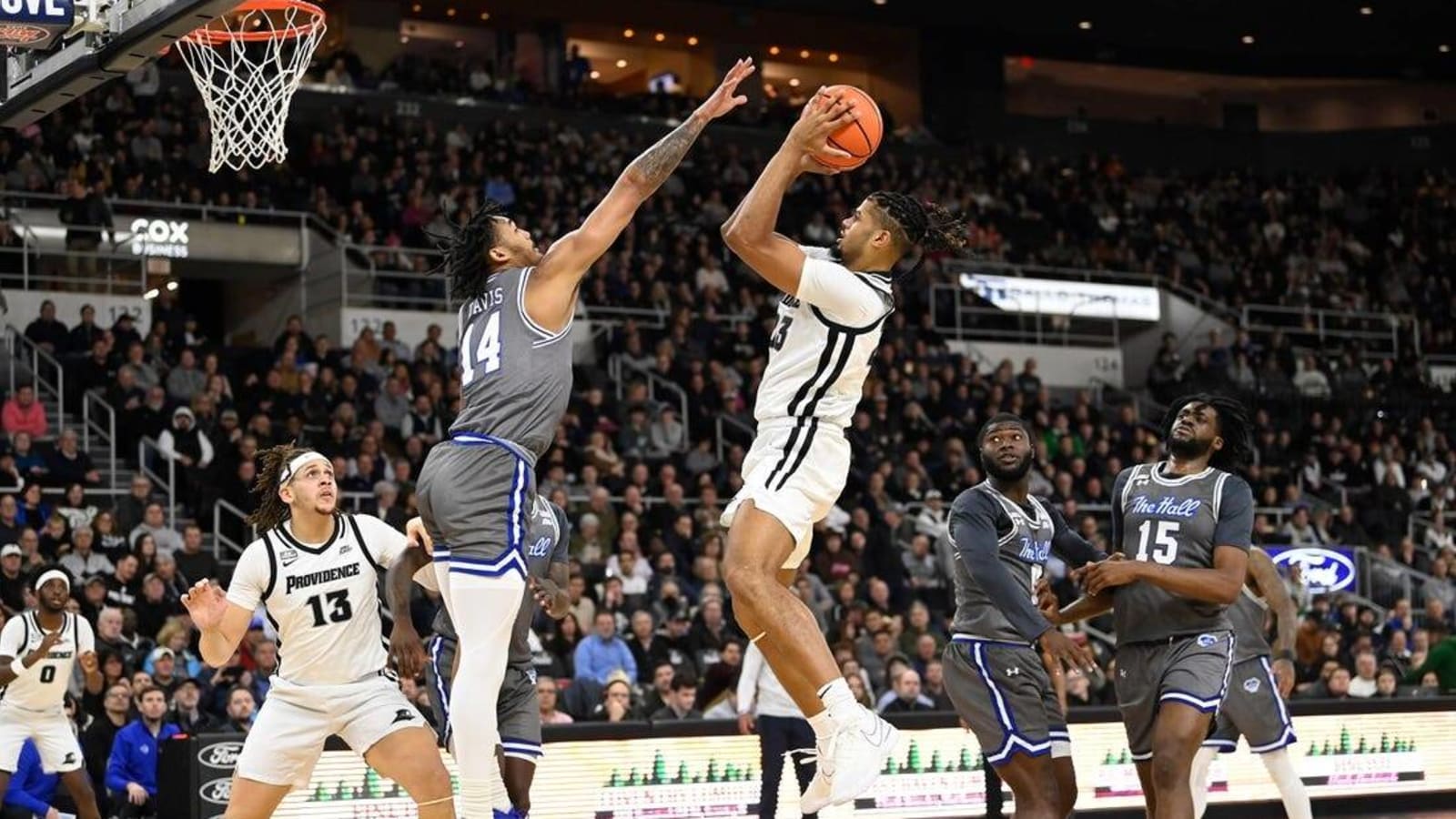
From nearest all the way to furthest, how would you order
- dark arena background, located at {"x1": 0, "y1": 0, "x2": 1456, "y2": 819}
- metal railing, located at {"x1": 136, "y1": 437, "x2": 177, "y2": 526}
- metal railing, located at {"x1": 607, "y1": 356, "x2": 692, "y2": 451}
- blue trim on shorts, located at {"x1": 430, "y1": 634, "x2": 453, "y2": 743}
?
blue trim on shorts, located at {"x1": 430, "y1": 634, "x2": 453, "y2": 743}
dark arena background, located at {"x1": 0, "y1": 0, "x2": 1456, "y2": 819}
metal railing, located at {"x1": 136, "y1": 437, "x2": 177, "y2": 526}
metal railing, located at {"x1": 607, "y1": 356, "x2": 692, "y2": 451}

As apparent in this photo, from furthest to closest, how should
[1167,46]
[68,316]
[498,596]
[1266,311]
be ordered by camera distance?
1. [1167,46]
2. [1266,311]
3. [68,316]
4. [498,596]

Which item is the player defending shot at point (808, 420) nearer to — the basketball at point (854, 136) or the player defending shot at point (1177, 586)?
the basketball at point (854, 136)

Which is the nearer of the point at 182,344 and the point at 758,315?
the point at 182,344

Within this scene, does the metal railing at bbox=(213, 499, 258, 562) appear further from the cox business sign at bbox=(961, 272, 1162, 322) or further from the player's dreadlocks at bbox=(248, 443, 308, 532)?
the cox business sign at bbox=(961, 272, 1162, 322)

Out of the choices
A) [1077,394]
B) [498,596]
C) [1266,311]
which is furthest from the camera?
[1266,311]

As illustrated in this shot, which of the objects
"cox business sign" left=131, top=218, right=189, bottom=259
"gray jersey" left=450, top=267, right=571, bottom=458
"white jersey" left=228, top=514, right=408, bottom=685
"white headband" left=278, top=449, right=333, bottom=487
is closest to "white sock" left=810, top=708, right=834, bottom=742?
"gray jersey" left=450, top=267, right=571, bottom=458

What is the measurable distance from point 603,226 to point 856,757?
217 centimetres

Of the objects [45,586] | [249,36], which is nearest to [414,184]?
[45,586]

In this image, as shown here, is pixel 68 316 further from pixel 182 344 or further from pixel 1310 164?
pixel 1310 164

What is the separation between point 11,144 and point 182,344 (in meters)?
4.96

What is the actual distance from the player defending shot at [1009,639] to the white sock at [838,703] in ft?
4.84

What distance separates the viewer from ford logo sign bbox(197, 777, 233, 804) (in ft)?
39.5

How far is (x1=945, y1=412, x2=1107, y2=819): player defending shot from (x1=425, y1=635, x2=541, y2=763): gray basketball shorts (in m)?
1.98

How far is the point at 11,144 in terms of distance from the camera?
2408 cm
